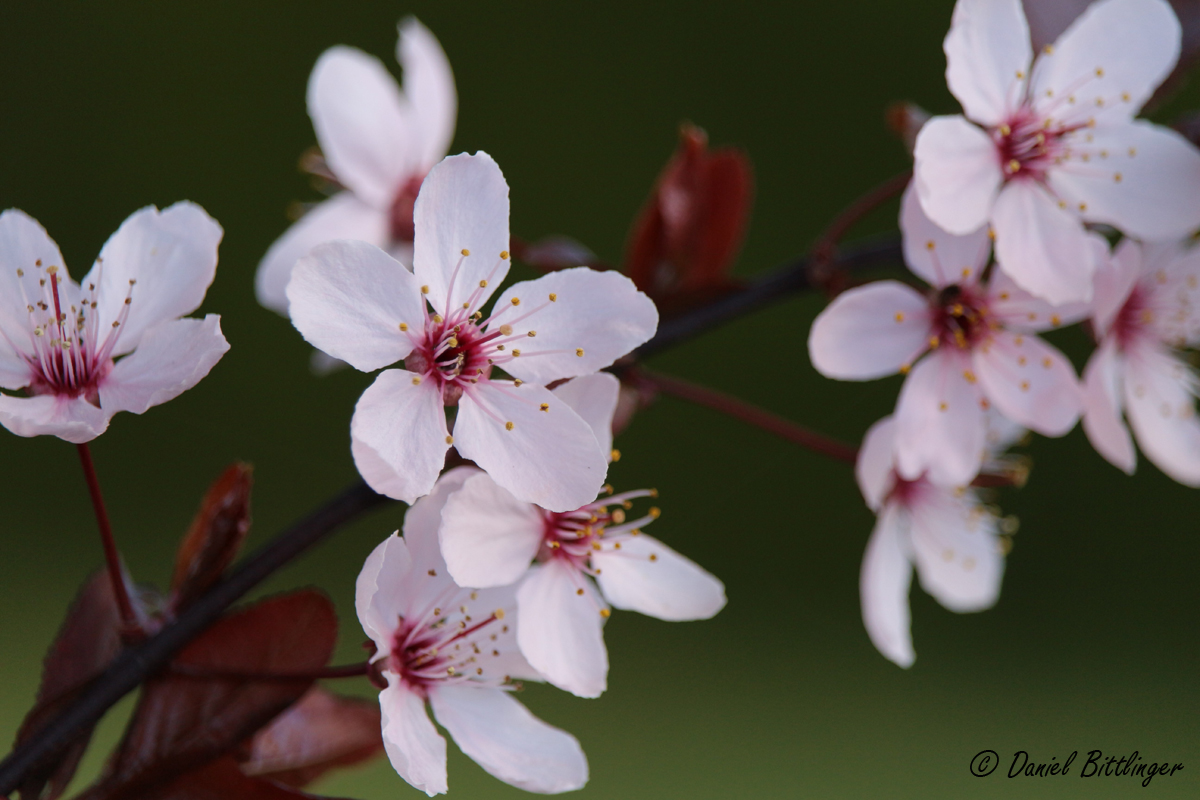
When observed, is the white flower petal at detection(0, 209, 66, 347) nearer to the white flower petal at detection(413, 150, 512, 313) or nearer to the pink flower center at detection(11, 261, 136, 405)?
the pink flower center at detection(11, 261, 136, 405)

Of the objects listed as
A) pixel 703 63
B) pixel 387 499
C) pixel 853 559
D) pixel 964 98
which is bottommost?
pixel 853 559

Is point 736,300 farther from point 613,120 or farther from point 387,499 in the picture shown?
point 613,120

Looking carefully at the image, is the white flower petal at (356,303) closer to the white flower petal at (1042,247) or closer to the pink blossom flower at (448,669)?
the pink blossom flower at (448,669)

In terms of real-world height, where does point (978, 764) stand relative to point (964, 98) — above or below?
below

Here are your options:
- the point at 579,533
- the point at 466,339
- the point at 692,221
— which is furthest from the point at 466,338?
the point at 692,221

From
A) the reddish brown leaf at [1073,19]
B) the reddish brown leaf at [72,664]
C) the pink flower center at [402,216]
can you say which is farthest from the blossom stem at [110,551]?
the reddish brown leaf at [1073,19]

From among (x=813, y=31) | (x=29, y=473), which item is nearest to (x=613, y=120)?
(x=813, y=31)

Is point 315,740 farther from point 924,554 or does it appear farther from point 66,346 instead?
point 924,554
